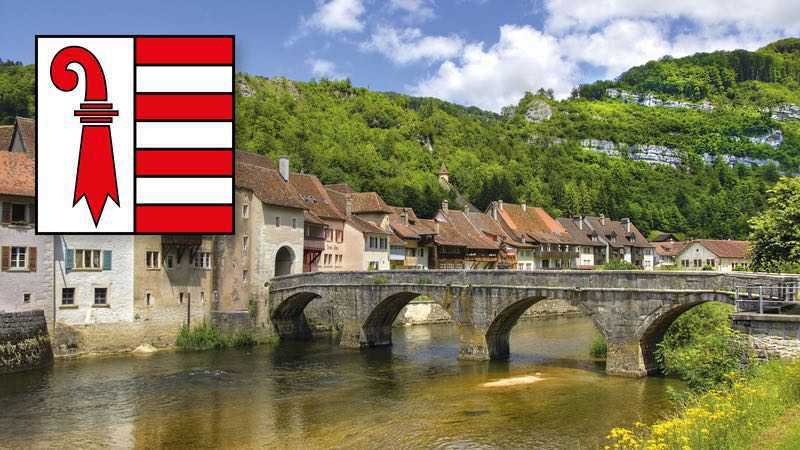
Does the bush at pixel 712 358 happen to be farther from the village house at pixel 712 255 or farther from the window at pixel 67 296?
the village house at pixel 712 255

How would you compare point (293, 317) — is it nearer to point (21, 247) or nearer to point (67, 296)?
point (67, 296)

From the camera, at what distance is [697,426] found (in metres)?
16.5

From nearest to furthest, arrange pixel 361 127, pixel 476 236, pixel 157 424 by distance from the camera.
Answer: pixel 157 424
pixel 476 236
pixel 361 127

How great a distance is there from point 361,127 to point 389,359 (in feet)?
355

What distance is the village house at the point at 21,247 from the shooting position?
37531 mm

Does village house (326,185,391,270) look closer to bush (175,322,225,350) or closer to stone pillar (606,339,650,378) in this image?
bush (175,322,225,350)

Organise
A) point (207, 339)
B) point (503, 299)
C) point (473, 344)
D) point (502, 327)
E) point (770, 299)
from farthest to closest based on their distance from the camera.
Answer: point (207, 339) < point (502, 327) < point (473, 344) < point (503, 299) < point (770, 299)

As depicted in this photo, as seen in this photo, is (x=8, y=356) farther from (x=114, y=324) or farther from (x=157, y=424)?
(x=157, y=424)

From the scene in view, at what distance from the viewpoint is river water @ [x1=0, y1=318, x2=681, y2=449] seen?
25.4 m

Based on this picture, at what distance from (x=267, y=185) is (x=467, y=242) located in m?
30.6

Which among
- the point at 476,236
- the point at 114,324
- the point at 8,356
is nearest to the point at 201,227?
the point at 8,356

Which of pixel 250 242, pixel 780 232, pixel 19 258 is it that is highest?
pixel 780 232

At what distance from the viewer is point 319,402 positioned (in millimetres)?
31188

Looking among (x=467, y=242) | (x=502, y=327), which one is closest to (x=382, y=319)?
(x=502, y=327)
